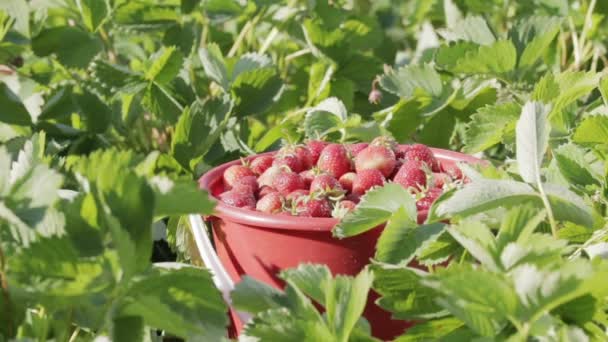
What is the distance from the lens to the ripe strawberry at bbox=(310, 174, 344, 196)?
33.5 inches

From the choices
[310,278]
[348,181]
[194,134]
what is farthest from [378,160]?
[310,278]

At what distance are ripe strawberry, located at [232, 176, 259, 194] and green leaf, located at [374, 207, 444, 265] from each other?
0.78ft

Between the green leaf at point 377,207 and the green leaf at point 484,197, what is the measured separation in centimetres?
7

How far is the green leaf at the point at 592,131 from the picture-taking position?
29.2 inches

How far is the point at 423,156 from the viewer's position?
3.10ft

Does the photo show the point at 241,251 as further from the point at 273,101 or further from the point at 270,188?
the point at 273,101

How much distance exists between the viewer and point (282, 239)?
80cm

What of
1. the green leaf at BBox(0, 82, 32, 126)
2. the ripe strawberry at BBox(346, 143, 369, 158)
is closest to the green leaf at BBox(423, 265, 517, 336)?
the ripe strawberry at BBox(346, 143, 369, 158)

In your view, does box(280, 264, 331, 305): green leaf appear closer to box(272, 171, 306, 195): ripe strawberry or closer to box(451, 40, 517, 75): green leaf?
box(272, 171, 306, 195): ripe strawberry

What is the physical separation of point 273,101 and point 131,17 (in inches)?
11.9

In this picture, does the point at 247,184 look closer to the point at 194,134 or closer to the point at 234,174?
the point at 234,174

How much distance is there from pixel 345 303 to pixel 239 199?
363 millimetres

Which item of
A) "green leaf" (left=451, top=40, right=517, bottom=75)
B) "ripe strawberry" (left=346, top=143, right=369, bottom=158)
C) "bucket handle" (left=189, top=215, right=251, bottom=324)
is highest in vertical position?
"green leaf" (left=451, top=40, right=517, bottom=75)

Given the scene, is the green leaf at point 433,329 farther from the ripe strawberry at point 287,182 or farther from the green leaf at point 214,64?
the green leaf at point 214,64
